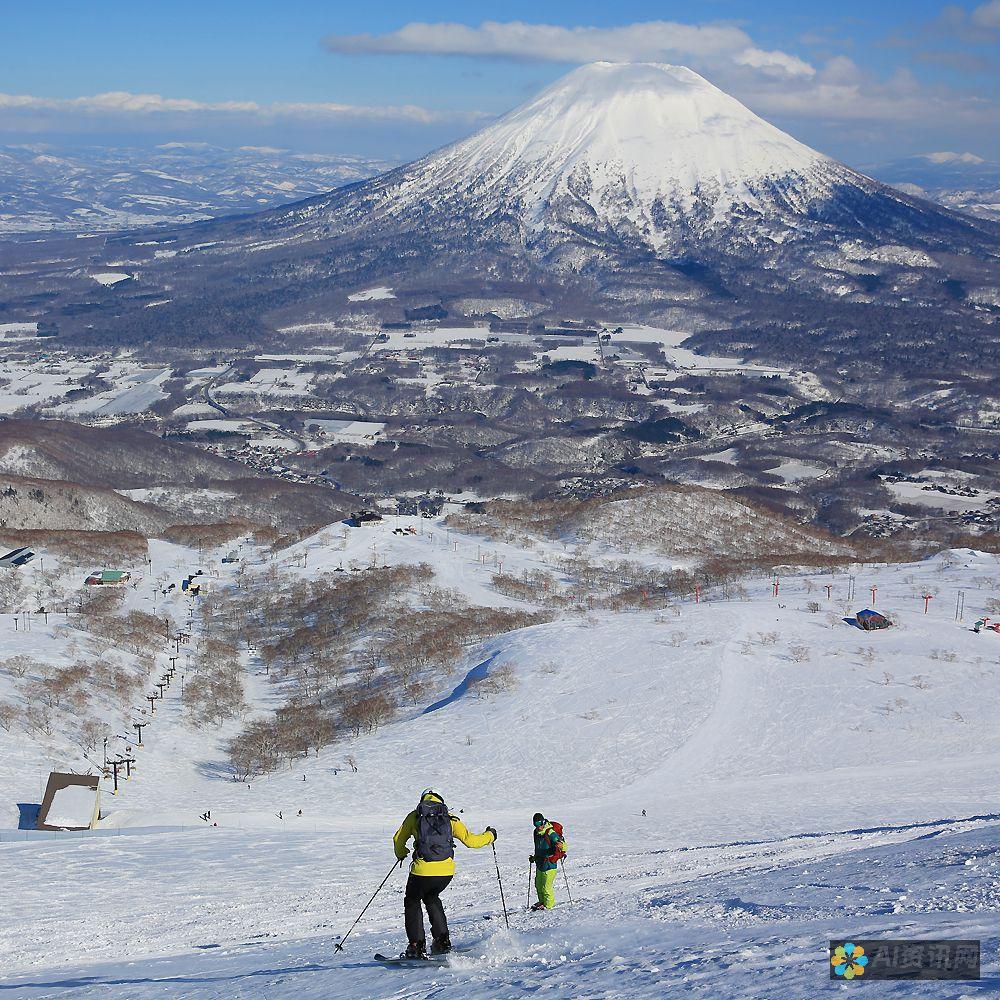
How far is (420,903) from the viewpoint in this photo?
948 centimetres

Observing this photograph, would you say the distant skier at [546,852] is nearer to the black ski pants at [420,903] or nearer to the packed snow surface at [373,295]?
the black ski pants at [420,903]

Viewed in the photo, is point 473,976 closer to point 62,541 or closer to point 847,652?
point 847,652

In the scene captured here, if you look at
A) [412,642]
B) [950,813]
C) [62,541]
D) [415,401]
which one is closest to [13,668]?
[412,642]

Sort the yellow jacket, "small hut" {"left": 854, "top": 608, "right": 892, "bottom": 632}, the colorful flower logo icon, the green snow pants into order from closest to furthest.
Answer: the colorful flower logo icon → the yellow jacket → the green snow pants → "small hut" {"left": 854, "top": 608, "right": 892, "bottom": 632}

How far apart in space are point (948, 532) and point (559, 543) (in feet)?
104

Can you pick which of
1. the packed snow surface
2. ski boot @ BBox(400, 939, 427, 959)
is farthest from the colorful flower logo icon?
the packed snow surface

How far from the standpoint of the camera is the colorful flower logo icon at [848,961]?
7867 mm

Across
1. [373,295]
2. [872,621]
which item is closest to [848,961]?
[872,621]

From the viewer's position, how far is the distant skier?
11.3 meters

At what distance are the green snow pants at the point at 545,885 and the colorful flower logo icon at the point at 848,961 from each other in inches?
148

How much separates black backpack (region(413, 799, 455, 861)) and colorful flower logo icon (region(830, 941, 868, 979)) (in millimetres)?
3134

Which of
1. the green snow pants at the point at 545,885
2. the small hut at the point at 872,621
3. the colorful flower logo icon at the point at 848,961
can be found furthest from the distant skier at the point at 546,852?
the small hut at the point at 872,621

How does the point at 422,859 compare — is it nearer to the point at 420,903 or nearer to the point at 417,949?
the point at 420,903

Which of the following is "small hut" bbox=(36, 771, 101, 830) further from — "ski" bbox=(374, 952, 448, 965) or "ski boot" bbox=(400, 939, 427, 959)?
"ski boot" bbox=(400, 939, 427, 959)
